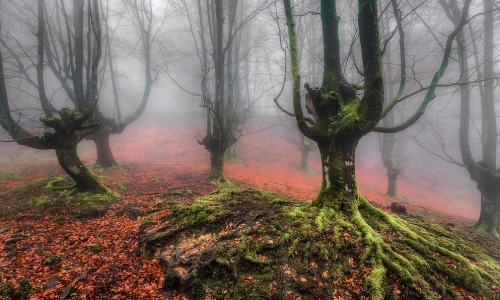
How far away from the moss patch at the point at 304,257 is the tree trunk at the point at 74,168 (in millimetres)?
3396

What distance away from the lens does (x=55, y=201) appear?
6336 mm

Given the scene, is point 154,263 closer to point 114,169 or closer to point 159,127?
point 114,169

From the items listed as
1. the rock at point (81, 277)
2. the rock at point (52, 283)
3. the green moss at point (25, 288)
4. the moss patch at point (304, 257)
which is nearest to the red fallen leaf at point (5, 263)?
the green moss at point (25, 288)

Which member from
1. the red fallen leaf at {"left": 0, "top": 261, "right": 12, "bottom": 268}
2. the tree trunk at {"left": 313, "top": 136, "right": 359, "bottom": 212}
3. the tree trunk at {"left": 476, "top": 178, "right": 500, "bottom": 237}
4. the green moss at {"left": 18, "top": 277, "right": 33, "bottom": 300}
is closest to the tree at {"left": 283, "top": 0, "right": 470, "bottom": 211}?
the tree trunk at {"left": 313, "top": 136, "right": 359, "bottom": 212}

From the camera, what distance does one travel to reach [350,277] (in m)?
3.65

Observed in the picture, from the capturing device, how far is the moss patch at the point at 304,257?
345 cm

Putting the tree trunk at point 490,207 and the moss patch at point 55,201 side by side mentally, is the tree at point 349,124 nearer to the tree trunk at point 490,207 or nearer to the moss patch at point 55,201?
the moss patch at point 55,201

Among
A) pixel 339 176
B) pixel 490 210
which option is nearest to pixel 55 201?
pixel 339 176

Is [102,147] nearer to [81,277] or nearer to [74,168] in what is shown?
[74,168]

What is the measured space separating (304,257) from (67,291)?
3.25 metres

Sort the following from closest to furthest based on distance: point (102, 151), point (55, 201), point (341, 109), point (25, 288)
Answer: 1. point (25, 288)
2. point (341, 109)
3. point (55, 201)
4. point (102, 151)

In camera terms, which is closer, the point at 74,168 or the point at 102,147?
the point at 74,168

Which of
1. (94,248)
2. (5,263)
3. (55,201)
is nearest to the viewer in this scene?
(5,263)

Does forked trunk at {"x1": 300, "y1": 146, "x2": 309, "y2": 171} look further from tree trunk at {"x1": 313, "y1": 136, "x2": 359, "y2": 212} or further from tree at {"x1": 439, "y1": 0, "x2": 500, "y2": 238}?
tree trunk at {"x1": 313, "y1": 136, "x2": 359, "y2": 212}
